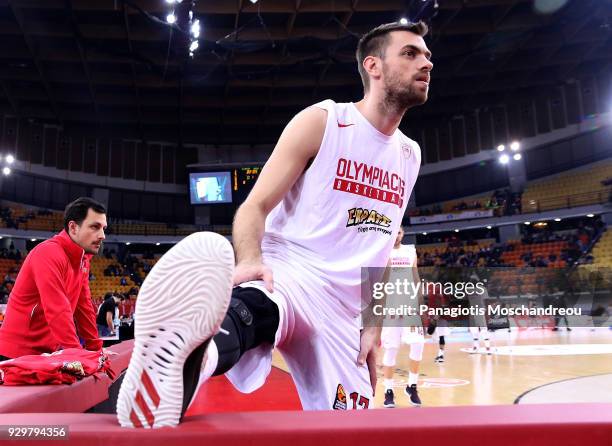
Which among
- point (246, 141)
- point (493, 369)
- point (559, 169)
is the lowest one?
point (493, 369)

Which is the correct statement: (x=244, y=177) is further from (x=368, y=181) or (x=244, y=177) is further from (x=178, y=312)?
(x=178, y=312)

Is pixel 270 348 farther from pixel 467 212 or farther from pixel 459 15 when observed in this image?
pixel 467 212

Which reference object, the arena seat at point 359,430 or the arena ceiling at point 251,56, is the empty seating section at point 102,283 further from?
the arena seat at point 359,430

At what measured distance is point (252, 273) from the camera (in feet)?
4.61

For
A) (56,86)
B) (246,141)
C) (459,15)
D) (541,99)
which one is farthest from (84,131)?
(541,99)

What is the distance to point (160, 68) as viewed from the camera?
19.6 meters

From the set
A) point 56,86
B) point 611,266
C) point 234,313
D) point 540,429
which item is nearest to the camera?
point 540,429

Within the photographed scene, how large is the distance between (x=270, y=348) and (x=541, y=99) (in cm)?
2688

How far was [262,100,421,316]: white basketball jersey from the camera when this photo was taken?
1.79 meters

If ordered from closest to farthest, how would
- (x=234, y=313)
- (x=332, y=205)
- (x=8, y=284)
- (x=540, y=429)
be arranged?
(x=540, y=429)
(x=234, y=313)
(x=332, y=205)
(x=8, y=284)

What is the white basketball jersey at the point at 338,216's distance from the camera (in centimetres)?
179

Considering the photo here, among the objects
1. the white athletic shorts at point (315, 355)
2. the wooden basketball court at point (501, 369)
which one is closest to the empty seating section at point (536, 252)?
the wooden basketball court at point (501, 369)

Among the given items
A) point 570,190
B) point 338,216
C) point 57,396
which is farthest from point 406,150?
point 570,190

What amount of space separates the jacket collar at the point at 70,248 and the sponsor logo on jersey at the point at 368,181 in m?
2.43
